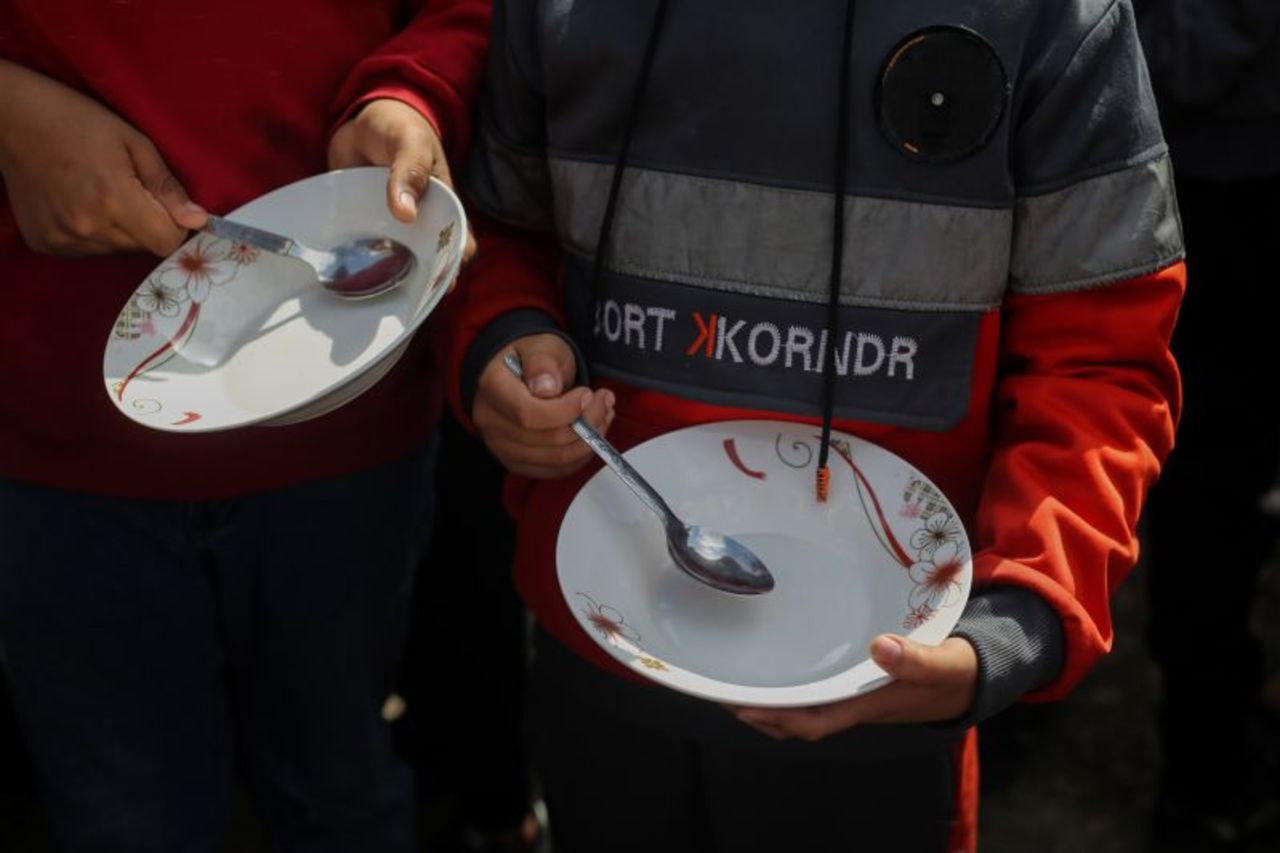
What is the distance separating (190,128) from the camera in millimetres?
1282

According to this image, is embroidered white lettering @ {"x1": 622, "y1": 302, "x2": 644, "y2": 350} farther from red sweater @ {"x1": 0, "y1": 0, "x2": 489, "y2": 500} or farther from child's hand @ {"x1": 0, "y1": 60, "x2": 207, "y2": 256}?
child's hand @ {"x1": 0, "y1": 60, "x2": 207, "y2": 256}

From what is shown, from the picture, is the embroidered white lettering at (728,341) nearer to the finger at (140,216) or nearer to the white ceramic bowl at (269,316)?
the white ceramic bowl at (269,316)

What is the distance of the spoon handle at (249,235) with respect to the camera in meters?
1.25

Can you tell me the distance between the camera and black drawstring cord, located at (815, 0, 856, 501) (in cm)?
114

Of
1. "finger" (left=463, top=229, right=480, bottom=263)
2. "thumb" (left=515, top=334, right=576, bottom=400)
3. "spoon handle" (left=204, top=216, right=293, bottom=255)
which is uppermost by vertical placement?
"finger" (left=463, top=229, right=480, bottom=263)

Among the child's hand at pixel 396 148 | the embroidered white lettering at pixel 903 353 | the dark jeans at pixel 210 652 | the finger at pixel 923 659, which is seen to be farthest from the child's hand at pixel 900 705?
the dark jeans at pixel 210 652

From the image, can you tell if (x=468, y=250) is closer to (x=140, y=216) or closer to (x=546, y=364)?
(x=546, y=364)

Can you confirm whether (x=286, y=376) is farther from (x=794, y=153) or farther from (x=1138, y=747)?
(x=1138, y=747)

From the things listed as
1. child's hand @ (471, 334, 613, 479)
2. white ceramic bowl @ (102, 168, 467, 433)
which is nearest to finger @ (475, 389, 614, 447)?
child's hand @ (471, 334, 613, 479)

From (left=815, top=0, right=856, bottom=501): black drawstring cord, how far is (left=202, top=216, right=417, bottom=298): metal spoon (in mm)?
360

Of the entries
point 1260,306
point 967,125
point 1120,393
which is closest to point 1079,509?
point 1120,393

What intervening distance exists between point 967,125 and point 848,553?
13.5 inches

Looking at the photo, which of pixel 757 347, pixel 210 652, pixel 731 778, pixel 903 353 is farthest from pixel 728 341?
pixel 210 652

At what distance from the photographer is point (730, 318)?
122 centimetres
